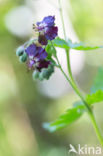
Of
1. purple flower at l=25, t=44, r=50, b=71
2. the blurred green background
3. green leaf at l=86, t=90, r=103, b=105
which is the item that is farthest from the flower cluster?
the blurred green background

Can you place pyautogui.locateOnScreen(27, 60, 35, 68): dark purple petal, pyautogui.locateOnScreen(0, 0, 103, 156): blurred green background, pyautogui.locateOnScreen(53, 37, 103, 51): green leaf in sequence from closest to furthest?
pyautogui.locateOnScreen(53, 37, 103, 51): green leaf
pyautogui.locateOnScreen(27, 60, 35, 68): dark purple petal
pyautogui.locateOnScreen(0, 0, 103, 156): blurred green background

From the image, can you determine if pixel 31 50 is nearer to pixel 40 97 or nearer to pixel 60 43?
pixel 60 43

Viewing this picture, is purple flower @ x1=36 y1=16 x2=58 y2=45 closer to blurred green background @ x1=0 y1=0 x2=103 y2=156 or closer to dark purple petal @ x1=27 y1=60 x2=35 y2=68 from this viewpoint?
dark purple petal @ x1=27 y1=60 x2=35 y2=68

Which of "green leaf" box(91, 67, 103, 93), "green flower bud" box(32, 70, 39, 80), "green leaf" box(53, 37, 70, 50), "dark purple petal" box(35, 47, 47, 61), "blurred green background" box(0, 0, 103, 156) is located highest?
"green leaf" box(53, 37, 70, 50)

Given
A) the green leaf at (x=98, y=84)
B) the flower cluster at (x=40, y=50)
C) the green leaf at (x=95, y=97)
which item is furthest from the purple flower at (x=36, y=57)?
the green leaf at (x=98, y=84)

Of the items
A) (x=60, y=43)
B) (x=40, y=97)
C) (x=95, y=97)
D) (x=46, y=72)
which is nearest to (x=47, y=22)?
(x=60, y=43)

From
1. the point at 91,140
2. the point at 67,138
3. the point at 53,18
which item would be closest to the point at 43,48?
the point at 53,18

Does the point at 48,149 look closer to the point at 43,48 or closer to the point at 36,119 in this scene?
the point at 36,119

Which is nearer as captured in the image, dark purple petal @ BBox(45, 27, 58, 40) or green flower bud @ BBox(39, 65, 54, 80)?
dark purple petal @ BBox(45, 27, 58, 40)
